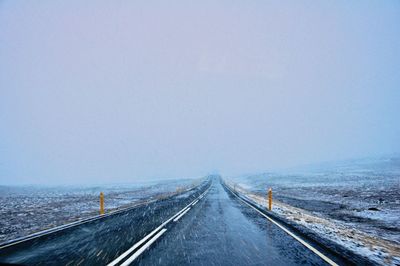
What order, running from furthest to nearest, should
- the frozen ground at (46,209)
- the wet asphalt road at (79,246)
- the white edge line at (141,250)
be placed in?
the frozen ground at (46,209), the wet asphalt road at (79,246), the white edge line at (141,250)

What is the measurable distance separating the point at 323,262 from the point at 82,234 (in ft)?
24.5

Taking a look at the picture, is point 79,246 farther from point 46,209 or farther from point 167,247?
point 46,209

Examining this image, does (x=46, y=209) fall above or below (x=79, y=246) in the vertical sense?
A: below

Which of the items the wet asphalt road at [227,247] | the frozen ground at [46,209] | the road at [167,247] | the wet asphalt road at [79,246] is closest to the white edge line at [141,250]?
the road at [167,247]

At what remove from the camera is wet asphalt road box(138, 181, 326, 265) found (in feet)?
18.6

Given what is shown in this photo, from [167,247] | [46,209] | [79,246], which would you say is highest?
[79,246]

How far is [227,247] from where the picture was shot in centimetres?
688

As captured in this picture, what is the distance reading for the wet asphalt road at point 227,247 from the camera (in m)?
5.66

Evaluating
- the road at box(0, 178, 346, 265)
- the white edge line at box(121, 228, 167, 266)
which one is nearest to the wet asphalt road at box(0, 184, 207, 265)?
the road at box(0, 178, 346, 265)

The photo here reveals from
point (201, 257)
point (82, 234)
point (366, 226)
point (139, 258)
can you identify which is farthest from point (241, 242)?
point (366, 226)

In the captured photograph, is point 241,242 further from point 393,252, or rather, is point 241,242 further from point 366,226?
point 366,226

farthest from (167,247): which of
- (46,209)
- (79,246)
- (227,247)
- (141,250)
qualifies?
(46,209)

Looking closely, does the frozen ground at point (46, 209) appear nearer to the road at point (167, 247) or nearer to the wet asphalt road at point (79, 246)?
the wet asphalt road at point (79, 246)

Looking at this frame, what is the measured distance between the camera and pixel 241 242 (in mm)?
7406
